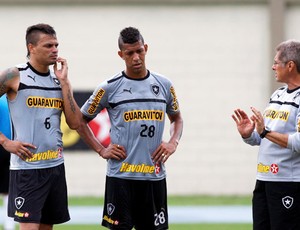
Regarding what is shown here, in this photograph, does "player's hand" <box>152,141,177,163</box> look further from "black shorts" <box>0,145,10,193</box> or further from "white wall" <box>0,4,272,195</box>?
"white wall" <box>0,4,272,195</box>

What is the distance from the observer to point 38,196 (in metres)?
8.58

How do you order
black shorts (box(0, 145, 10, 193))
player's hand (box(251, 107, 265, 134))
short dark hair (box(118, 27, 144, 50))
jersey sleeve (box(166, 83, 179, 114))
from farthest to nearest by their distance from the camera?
black shorts (box(0, 145, 10, 193)), jersey sleeve (box(166, 83, 179, 114)), short dark hair (box(118, 27, 144, 50)), player's hand (box(251, 107, 265, 134))

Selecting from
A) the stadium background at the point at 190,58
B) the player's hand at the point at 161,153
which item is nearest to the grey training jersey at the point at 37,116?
the player's hand at the point at 161,153

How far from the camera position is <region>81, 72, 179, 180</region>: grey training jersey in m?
8.60

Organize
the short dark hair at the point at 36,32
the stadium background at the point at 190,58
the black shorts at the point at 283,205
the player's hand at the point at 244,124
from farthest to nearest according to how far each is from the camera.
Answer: the stadium background at the point at 190,58 < the short dark hair at the point at 36,32 < the player's hand at the point at 244,124 < the black shorts at the point at 283,205

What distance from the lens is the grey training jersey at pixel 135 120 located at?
8602 mm

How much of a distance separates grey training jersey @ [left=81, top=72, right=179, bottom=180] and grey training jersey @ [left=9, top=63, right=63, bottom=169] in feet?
1.47

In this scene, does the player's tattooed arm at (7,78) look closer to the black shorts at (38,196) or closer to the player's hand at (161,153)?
the black shorts at (38,196)

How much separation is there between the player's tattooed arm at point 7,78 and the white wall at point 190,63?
28.5 ft

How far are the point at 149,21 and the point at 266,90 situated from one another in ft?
7.97

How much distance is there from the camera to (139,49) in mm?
8523

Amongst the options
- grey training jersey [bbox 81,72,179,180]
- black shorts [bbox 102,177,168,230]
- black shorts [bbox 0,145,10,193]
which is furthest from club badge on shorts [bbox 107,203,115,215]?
black shorts [bbox 0,145,10,193]
